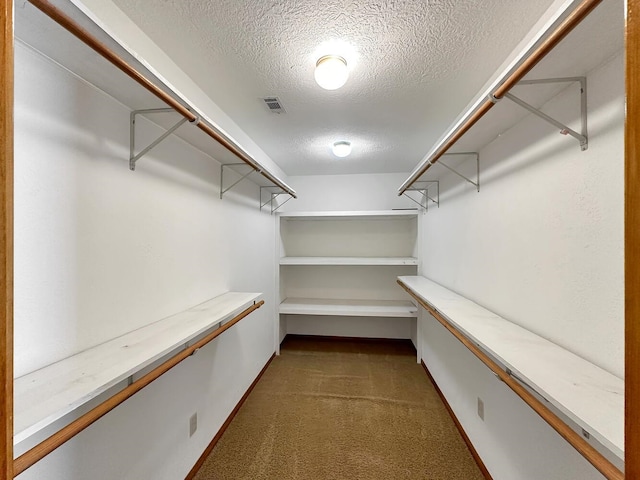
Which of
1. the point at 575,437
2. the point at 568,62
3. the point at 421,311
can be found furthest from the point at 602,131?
the point at 421,311

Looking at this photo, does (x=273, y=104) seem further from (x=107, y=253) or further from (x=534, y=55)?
(x=534, y=55)

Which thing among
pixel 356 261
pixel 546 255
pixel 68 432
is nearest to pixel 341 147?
pixel 356 261

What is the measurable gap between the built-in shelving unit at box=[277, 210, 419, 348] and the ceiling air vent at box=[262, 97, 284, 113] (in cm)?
170

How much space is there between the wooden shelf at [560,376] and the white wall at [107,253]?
4.58 feet

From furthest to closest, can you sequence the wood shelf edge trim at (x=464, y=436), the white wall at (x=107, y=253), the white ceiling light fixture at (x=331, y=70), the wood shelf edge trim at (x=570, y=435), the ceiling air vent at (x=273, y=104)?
the ceiling air vent at (x=273, y=104) → the wood shelf edge trim at (x=464, y=436) → the white ceiling light fixture at (x=331, y=70) → the white wall at (x=107, y=253) → the wood shelf edge trim at (x=570, y=435)

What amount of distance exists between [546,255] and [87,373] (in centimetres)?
164

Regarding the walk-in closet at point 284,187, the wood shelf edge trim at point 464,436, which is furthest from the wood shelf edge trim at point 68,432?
the wood shelf edge trim at point 464,436

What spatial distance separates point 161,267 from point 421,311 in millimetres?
2675

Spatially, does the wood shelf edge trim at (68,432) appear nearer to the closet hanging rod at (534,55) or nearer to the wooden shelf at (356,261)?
the closet hanging rod at (534,55)

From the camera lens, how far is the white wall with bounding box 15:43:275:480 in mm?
753

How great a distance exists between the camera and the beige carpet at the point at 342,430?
1601mm

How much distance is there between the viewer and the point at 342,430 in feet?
6.32

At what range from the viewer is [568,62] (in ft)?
2.73

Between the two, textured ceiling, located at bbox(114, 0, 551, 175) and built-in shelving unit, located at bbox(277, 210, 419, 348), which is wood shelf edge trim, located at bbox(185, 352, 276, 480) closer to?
built-in shelving unit, located at bbox(277, 210, 419, 348)
